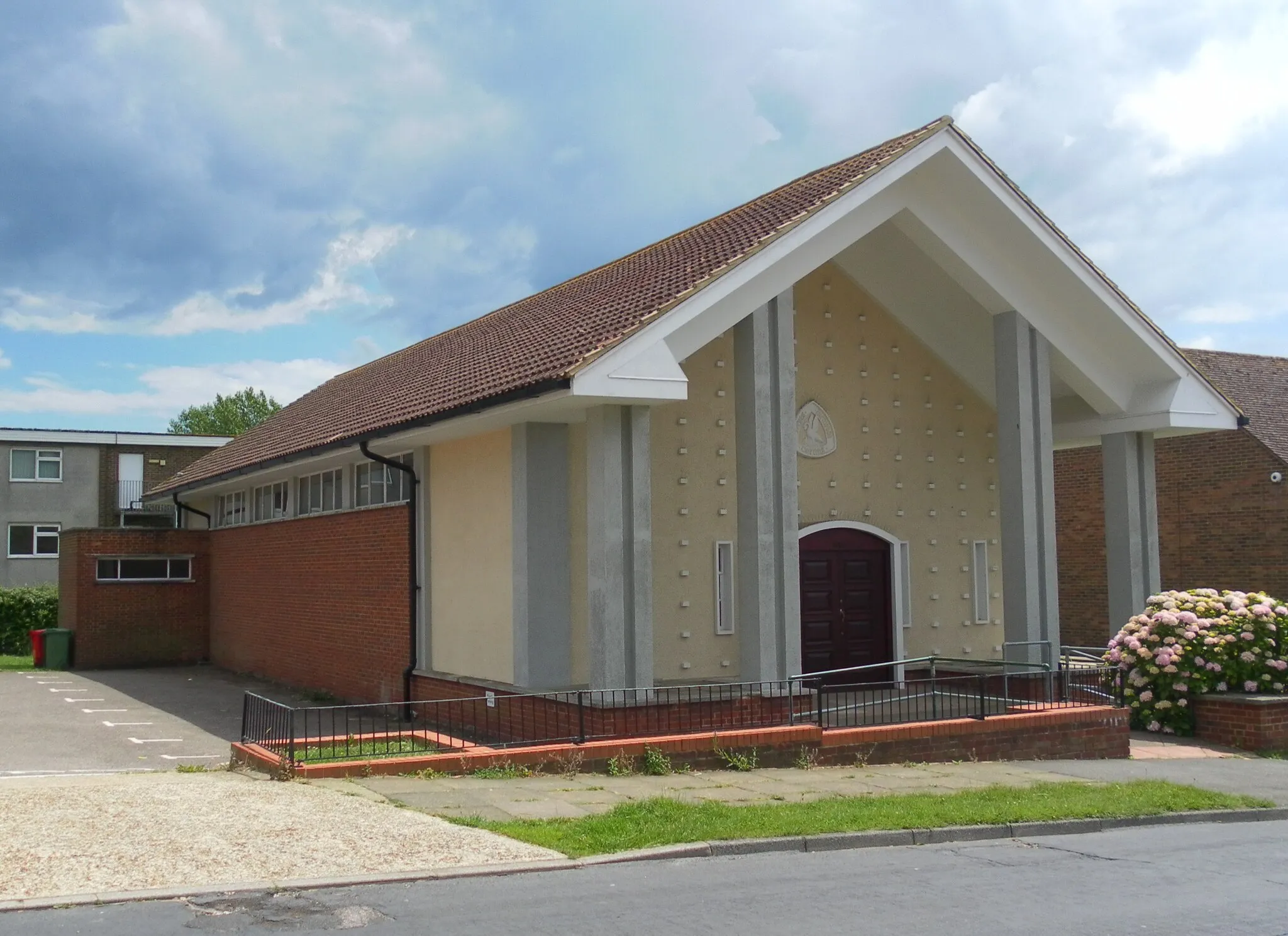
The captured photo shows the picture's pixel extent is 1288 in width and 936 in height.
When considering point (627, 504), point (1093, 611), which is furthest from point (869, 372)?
point (1093, 611)

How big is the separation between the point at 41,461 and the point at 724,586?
33109mm

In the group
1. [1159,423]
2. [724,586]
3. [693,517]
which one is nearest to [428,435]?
[693,517]

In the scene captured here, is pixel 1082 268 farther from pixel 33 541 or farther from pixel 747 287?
pixel 33 541

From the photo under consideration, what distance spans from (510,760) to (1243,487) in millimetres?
18767

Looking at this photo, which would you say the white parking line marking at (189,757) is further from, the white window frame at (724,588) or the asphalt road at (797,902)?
the asphalt road at (797,902)

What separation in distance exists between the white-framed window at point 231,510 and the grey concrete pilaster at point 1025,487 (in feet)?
51.5

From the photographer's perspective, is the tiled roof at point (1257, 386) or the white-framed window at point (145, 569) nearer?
the tiled roof at point (1257, 386)

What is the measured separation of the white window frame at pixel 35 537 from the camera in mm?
41250

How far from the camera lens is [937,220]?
16.3 metres

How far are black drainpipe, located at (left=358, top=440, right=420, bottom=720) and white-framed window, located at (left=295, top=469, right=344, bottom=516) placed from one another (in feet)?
9.58

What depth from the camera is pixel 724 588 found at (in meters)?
16.3

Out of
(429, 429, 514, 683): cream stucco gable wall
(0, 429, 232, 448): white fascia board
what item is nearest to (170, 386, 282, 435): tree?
(0, 429, 232, 448): white fascia board

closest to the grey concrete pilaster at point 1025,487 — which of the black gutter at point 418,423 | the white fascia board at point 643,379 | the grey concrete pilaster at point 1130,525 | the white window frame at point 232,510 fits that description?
the grey concrete pilaster at point 1130,525

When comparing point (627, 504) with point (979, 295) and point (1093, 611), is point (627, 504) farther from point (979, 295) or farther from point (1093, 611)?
point (1093, 611)
